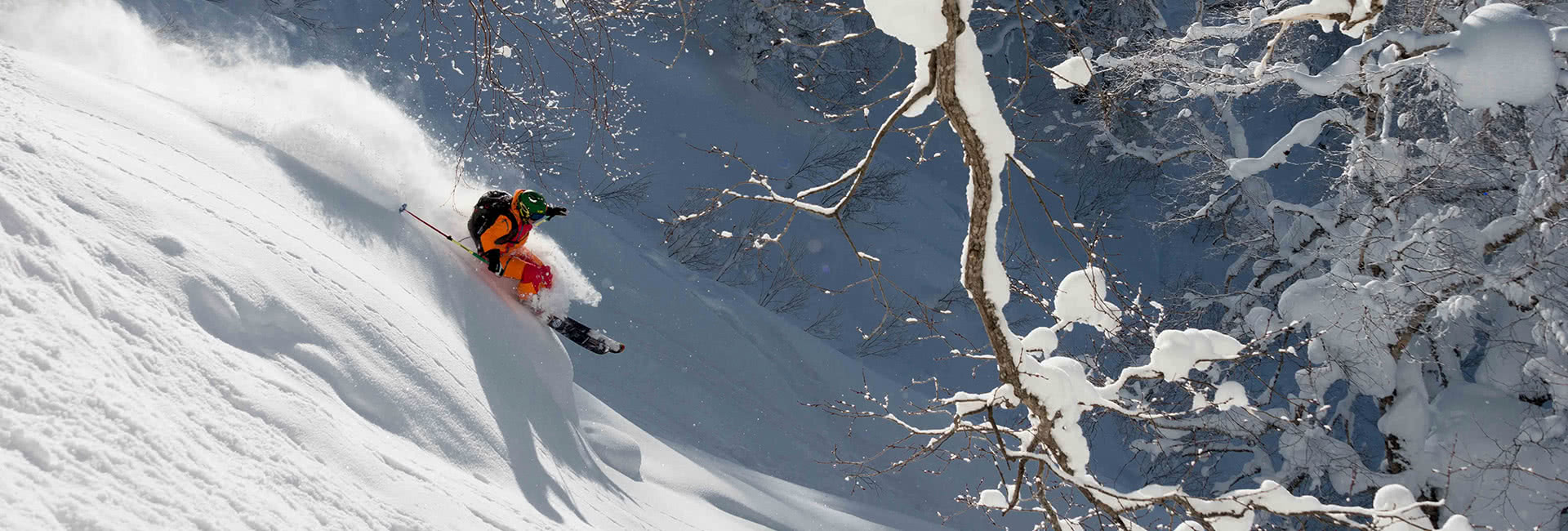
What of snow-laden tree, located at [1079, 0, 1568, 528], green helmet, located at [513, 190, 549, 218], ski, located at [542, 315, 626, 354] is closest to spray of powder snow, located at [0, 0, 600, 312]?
ski, located at [542, 315, 626, 354]

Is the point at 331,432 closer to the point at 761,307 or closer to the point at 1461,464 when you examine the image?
the point at 1461,464

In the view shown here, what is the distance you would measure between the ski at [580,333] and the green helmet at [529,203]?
3.10 feet

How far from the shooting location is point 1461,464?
7.20 meters

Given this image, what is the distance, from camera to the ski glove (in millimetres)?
7985

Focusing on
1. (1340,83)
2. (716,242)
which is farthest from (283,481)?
(716,242)

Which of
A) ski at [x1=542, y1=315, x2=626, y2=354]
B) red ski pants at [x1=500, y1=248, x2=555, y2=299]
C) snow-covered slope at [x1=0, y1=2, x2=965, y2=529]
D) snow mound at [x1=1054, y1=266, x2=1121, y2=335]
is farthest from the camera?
ski at [x1=542, y1=315, x2=626, y2=354]

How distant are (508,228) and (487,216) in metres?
0.22

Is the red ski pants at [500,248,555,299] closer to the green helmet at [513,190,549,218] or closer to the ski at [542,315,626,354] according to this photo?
the ski at [542,315,626,354]

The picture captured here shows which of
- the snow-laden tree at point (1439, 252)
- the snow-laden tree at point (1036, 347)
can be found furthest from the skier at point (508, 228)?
the snow-laden tree at point (1036, 347)

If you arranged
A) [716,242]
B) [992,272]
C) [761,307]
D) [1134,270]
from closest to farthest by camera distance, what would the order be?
[992,272]
[761,307]
[716,242]
[1134,270]

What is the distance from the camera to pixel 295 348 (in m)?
4.73

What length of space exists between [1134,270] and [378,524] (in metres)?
18.1

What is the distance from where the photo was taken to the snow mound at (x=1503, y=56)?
534 cm

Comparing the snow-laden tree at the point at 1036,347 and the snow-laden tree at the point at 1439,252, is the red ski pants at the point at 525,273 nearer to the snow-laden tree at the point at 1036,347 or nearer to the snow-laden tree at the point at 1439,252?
the snow-laden tree at the point at 1439,252
